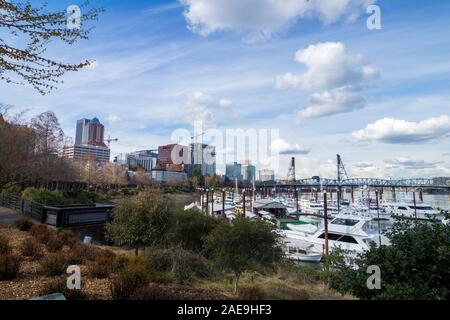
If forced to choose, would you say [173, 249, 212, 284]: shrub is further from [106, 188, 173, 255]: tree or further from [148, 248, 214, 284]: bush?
[106, 188, 173, 255]: tree

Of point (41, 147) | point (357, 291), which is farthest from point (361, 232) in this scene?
point (41, 147)

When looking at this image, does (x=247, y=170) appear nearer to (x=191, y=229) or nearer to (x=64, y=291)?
(x=191, y=229)

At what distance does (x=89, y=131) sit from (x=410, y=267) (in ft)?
483

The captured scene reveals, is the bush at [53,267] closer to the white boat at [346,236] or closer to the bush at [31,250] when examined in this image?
the bush at [31,250]

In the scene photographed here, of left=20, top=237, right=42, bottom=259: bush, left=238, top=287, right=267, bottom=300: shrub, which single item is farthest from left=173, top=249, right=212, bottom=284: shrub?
left=20, top=237, right=42, bottom=259: bush

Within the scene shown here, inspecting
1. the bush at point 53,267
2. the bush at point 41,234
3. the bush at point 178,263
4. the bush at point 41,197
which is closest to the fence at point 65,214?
the bush at point 41,197

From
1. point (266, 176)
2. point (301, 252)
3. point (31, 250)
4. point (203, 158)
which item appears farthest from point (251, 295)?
point (266, 176)

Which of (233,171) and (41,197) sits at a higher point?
(233,171)

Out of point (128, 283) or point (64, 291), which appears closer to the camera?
point (64, 291)

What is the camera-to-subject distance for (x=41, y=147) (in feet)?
113

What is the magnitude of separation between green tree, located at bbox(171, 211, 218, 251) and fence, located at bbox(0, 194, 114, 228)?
6268 millimetres

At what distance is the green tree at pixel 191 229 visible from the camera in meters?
14.8

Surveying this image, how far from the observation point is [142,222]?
12500 millimetres
